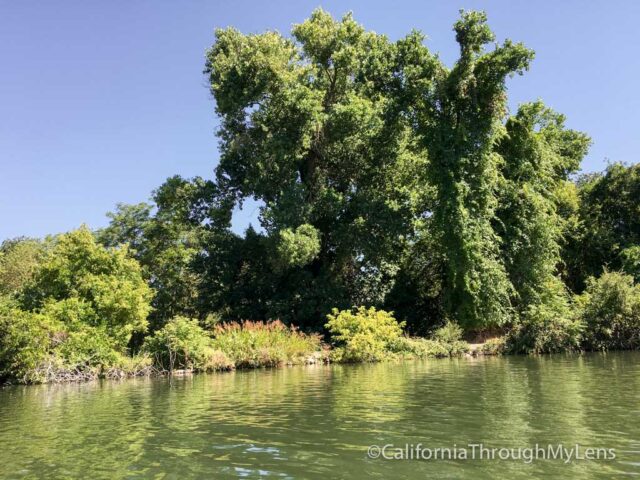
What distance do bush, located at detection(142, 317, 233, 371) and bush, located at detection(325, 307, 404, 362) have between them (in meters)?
5.47

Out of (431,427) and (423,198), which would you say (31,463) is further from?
(423,198)

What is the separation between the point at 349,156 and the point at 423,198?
5.25m

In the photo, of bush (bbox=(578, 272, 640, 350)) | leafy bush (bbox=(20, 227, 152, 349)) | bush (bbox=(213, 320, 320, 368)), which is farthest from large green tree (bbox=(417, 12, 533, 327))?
leafy bush (bbox=(20, 227, 152, 349))

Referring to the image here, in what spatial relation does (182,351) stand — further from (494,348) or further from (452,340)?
(494,348)

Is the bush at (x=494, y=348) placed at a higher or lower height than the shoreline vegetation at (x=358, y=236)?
lower

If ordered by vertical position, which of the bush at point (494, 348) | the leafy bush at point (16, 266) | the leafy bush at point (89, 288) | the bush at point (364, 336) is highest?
the leafy bush at point (16, 266)

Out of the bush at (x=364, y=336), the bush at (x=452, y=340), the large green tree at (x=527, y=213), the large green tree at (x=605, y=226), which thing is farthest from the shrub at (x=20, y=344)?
the large green tree at (x=605, y=226)

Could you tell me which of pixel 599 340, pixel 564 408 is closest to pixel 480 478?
pixel 564 408

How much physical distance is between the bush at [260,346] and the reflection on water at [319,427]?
6922 mm

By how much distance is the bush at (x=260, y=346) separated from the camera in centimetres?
2064

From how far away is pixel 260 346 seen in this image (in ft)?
68.6

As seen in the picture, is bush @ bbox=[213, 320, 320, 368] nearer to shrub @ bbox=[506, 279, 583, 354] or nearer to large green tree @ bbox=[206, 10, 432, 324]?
large green tree @ bbox=[206, 10, 432, 324]

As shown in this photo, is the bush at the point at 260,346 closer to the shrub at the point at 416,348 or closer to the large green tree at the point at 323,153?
the shrub at the point at 416,348

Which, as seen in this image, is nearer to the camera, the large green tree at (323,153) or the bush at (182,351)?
the bush at (182,351)
